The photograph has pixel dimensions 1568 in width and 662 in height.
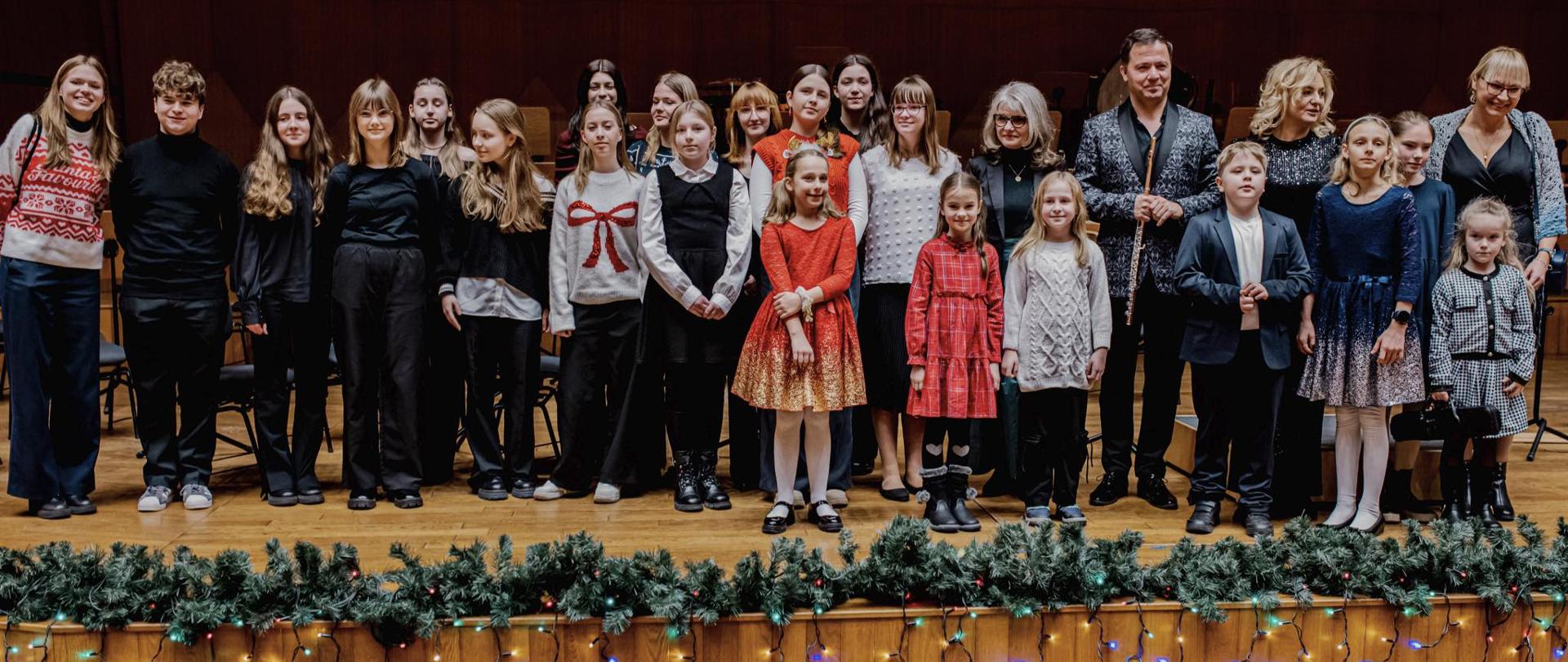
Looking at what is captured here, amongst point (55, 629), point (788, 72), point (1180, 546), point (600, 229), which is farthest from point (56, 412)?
point (788, 72)

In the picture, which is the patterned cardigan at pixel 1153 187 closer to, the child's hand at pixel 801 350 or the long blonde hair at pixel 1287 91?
the long blonde hair at pixel 1287 91

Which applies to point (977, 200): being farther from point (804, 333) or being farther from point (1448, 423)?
point (1448, 423)

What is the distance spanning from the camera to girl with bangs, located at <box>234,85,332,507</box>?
10.8ft

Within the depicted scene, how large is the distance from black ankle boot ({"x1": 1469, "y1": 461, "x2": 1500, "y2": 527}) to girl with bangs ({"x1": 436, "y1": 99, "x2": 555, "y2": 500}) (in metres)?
2.48

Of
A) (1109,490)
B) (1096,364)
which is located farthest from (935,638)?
(1109,490)

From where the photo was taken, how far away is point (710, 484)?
3.40 m

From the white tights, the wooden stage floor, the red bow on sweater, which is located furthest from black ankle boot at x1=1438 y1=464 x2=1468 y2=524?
the red bow on sweater

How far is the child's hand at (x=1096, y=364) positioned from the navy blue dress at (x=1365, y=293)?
20.0 inches

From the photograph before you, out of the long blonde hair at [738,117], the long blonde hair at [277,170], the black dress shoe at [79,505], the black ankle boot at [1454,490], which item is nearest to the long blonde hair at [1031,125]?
the long blonde hair at [738,117]

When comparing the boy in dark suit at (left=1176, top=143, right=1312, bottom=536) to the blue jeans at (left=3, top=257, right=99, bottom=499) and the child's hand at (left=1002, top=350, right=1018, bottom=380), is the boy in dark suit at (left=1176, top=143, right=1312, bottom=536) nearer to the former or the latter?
the child's hand at (left=1002, top=350, right=1018, bottom=380)

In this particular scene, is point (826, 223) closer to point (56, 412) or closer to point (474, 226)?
point (474, 226)

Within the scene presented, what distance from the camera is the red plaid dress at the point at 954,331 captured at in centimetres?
312

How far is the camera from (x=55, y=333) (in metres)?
3.26

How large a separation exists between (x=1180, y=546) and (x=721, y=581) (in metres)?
0.96
